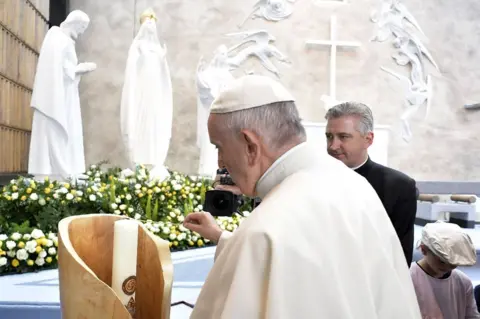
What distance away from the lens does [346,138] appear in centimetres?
251

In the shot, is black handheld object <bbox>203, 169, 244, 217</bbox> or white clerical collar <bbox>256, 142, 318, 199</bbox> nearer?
white clerical collar <bbox>256, 142, 318, 199</bbox>

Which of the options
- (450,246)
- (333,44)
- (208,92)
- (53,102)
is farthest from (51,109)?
(333,44)

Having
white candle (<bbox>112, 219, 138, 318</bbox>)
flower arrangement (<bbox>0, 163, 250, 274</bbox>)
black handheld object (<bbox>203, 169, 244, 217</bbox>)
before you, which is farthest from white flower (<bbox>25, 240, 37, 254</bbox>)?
white candle (<bbox>112, 219, 138, 318</bbox>)

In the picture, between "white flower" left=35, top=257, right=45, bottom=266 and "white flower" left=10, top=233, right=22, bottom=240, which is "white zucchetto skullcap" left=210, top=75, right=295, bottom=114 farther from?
"white flower" left=10, top=233, right=22, bottom=240

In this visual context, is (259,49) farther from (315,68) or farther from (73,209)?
(73,209)

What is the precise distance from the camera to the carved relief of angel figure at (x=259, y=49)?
11758mm

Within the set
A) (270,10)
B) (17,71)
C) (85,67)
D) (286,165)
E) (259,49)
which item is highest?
(270,10)

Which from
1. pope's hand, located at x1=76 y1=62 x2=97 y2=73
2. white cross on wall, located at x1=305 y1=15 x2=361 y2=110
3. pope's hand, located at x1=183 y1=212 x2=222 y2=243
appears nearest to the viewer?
pope's hand, located at x1=183 y1=212 x2=222 y2=243

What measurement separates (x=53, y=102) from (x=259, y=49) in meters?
6.03

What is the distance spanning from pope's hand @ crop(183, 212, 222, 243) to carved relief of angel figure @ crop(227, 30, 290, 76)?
10112mm

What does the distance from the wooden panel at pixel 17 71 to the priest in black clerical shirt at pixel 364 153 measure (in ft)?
27.1

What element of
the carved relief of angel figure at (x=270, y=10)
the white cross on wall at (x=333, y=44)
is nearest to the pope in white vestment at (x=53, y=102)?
the carved relief of angel figure at (x=270, y=10)

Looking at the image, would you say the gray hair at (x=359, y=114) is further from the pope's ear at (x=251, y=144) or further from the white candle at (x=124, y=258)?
the white candle at (x=124, y=258)

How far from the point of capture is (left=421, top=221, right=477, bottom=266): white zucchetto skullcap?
2.77m
